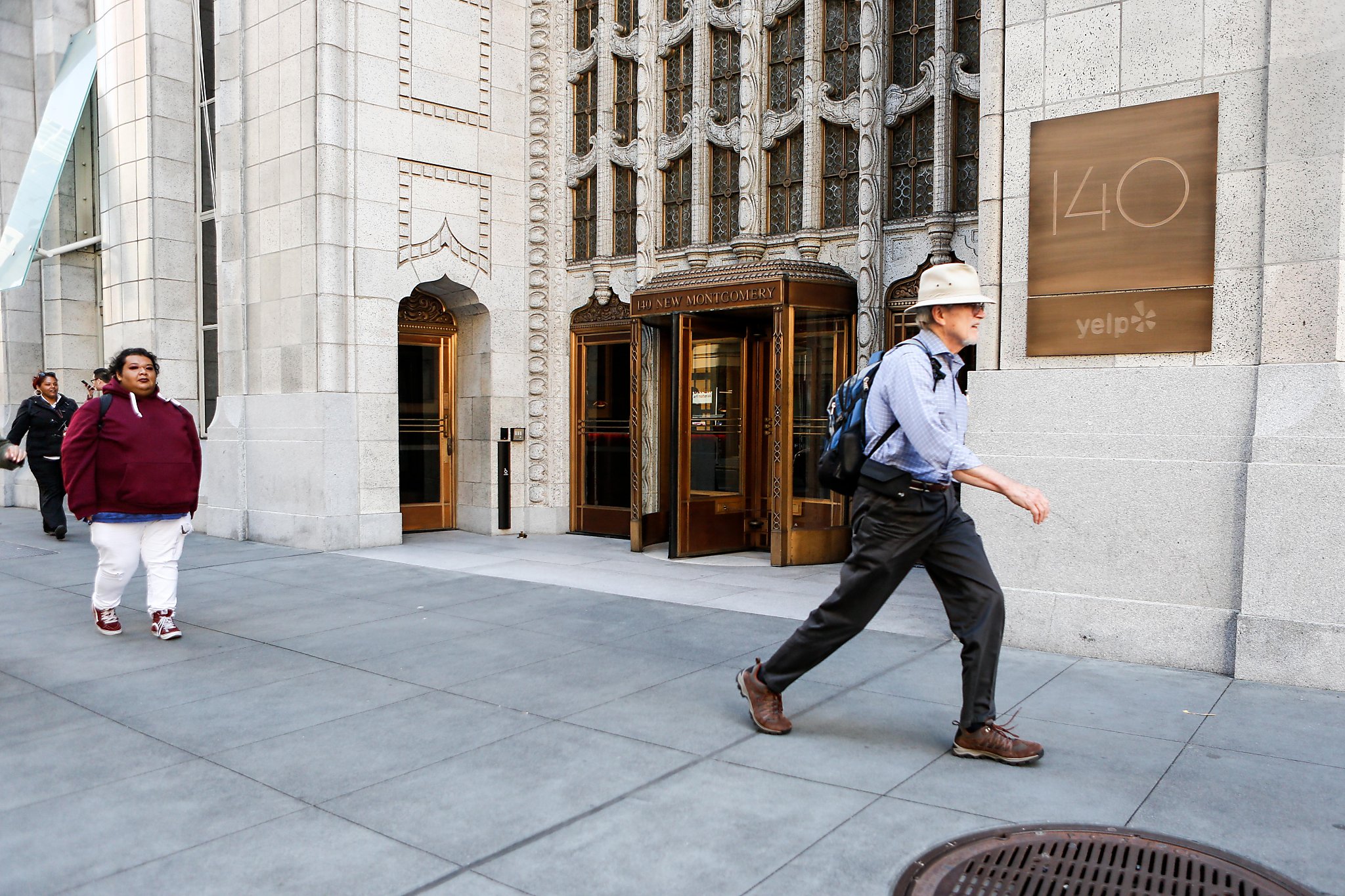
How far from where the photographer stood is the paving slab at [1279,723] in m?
4.39

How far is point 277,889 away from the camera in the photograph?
124 inches

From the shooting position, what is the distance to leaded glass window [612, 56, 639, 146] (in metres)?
12.0

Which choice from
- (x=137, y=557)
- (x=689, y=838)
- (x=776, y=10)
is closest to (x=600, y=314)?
(x=776, y=10)

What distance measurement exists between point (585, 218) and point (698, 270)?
8.22ft

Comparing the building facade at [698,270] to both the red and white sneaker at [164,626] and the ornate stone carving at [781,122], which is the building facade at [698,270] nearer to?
the ornate stone carving at [781,122]

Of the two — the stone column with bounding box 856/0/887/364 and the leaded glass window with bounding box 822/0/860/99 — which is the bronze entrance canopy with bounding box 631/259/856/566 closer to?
the stone column with bounding box 856/0/887/364

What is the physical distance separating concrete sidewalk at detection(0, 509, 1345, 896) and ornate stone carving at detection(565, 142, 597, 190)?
710 cm

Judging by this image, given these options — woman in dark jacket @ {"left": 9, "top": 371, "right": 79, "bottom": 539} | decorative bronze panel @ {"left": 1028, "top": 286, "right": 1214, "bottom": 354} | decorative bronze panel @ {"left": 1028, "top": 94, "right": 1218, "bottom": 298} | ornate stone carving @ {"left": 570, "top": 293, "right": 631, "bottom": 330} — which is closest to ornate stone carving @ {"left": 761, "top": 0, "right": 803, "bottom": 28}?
ornate stone carving @ {"left": 570, "top": 293, "right": 631, "bottom": 330}

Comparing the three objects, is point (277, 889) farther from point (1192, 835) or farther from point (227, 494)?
point (227, 494)

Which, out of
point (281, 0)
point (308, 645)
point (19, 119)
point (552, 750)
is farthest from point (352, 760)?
point (19, 119)

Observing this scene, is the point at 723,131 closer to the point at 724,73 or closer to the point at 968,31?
the point at 724,73

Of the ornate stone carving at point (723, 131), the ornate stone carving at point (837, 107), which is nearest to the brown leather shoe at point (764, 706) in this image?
the ornate stone carving at point (837, 107)

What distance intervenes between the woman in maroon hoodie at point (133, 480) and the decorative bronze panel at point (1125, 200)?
5903 millimetres

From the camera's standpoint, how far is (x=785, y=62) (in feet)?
34.7
